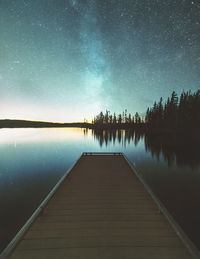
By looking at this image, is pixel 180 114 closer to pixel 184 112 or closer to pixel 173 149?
pixel 184 112

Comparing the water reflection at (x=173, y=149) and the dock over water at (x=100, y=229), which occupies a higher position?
the dock over water at (x=100, y=229)

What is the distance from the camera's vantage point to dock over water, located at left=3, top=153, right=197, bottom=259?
4605 mm

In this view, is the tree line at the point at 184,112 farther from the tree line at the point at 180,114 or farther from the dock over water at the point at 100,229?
the dock over water at the point at 100,229

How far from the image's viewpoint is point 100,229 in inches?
224

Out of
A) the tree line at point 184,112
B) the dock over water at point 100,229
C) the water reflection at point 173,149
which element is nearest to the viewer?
the dock over water at point 100,229

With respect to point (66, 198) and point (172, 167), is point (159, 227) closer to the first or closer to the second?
point (66, 198)

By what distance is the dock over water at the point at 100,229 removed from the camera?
15.1ft

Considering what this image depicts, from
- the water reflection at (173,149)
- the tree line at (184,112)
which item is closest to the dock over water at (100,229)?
the water reflection at (173,149)

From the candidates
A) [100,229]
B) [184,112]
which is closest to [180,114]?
[184,112]

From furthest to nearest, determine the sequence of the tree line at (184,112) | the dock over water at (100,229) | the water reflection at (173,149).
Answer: the tree line at (184,112) → the water reflection at (173,149) → the dock over water at (100,229)

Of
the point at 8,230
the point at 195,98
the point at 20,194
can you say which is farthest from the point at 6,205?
the point at 195,98

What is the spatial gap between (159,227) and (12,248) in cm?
380

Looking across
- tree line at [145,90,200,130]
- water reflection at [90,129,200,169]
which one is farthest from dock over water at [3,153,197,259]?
tree line at [145,90,200,130]

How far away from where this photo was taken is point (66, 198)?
7.95 metres
